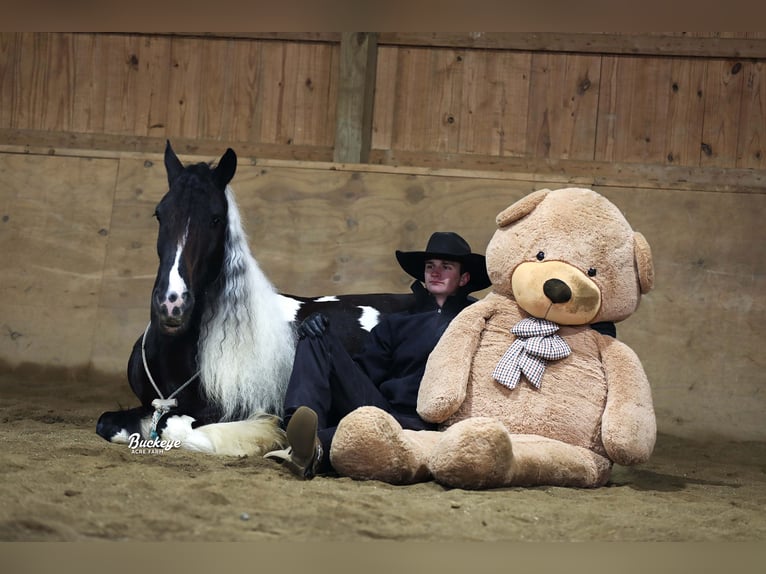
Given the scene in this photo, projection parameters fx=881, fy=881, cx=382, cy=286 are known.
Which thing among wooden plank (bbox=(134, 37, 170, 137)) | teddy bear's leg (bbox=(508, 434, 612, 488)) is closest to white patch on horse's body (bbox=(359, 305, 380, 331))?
teddy bear's leg (bbox=(508, 434, 612, 488))

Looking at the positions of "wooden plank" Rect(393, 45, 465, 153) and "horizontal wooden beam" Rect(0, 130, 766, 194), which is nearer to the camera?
"horizontal wooden beam" Rect(0, 130, 766, 194)

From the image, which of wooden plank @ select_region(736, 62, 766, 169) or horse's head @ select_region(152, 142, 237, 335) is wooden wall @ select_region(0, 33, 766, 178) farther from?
horse's head @ select_region(152, 142, 237, 335)

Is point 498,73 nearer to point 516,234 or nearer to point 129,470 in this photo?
point 516,234

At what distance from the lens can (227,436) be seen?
11.0 ft

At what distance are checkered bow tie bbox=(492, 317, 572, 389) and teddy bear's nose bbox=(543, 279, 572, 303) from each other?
14 cm

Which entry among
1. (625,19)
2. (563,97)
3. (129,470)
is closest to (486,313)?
(129,470)

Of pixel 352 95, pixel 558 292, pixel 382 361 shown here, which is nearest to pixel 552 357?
pixel 558 292

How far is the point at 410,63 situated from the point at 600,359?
3.47 metres

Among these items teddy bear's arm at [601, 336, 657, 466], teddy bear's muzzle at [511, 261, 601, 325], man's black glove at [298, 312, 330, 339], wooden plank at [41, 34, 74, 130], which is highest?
wooden plank at [41, 34, 74, 130]

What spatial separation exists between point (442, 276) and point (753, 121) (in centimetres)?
333

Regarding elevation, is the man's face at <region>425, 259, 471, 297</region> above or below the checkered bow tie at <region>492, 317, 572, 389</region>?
above

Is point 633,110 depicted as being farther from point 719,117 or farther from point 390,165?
point 390,165

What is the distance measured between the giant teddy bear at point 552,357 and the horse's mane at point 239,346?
73 centimetres

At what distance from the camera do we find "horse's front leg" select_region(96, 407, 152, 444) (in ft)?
11.3
